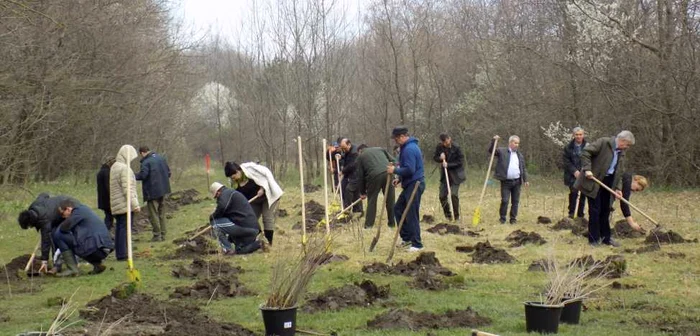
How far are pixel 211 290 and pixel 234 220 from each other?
10.8 feet

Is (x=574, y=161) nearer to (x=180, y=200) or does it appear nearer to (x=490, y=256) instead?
(x=490, y=256)

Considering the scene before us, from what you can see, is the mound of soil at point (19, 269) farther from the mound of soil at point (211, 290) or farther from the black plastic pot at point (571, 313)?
the black plastic pot at point (571, 313)

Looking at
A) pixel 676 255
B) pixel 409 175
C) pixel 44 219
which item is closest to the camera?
pixel 44 219

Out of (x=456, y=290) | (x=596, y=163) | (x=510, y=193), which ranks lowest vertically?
(x=456, y=290)

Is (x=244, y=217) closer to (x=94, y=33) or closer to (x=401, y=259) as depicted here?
(x=401, y=259)

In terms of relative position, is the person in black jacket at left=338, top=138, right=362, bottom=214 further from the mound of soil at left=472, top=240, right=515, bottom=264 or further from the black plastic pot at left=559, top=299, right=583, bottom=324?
the black plastic pot at left=559, top=299, right=583, bottom=324

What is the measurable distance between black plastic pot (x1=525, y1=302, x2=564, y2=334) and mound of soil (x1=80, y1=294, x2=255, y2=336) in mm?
2455

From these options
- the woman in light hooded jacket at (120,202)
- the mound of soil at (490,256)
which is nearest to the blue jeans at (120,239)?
the woman in light hooded jacket at (120,202)

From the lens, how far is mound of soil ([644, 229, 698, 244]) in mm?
12695

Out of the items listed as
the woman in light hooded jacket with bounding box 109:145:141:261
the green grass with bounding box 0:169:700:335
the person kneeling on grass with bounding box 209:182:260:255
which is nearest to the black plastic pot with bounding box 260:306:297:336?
the green grass with bounding box 0:169:700:335

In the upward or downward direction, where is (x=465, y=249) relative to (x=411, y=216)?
downward

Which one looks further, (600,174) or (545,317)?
(600,174)

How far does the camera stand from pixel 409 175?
1192cm

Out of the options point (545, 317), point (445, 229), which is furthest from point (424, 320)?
point (445, 229)
